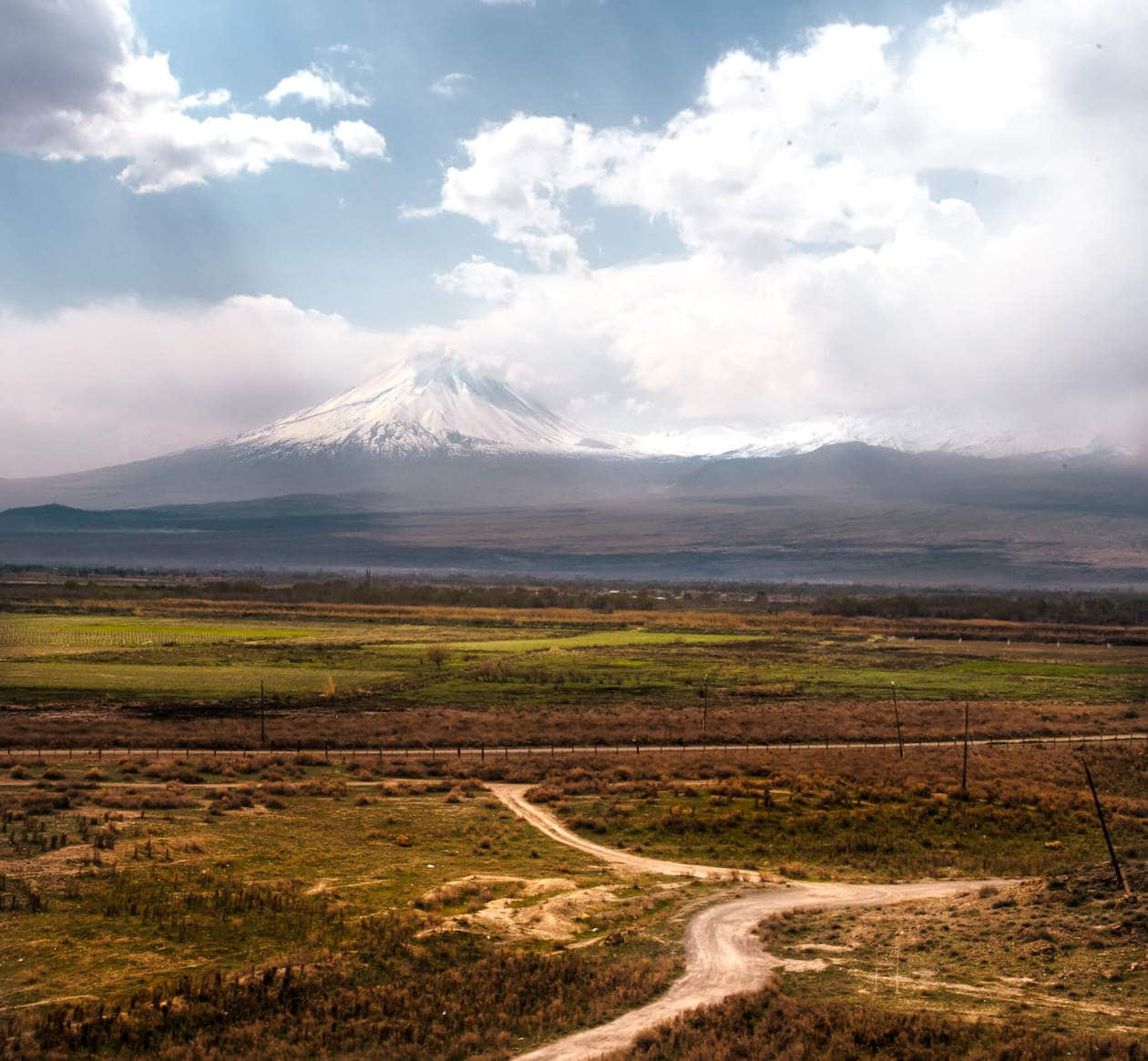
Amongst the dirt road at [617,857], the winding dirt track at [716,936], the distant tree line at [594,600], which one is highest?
the winding dirt track at [716,936]

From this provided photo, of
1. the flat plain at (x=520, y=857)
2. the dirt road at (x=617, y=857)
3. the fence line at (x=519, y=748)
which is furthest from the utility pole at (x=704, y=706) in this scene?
the dirt road at (x=617, y=857)

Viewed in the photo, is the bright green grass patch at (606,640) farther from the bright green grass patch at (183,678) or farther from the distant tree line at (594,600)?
the distant tree line at (594,600)

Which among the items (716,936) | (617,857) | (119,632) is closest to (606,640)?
(119,632)

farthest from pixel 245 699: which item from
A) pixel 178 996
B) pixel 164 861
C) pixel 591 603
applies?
pixel 591 603

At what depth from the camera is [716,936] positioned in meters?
21.0

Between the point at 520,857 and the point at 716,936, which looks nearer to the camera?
the point at 716,936

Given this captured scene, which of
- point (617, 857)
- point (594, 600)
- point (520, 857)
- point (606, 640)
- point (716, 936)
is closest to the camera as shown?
point (716, 936)

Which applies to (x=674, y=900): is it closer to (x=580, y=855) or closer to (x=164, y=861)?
(x=580, y=855)

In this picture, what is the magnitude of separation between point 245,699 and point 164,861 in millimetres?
33297

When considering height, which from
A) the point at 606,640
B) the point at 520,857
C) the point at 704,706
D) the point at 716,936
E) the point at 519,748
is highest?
the point at 716,936

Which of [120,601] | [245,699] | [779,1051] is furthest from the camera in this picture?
[120,601]

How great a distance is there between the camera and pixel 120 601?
5012 inches

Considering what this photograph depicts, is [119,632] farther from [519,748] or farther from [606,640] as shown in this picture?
[519,748]

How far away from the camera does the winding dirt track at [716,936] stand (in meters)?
16.3
